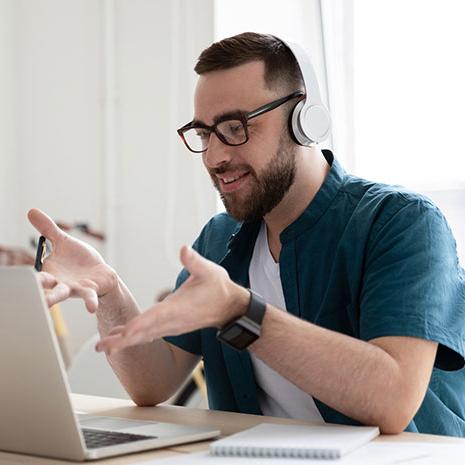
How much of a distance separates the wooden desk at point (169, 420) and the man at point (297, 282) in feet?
0.16

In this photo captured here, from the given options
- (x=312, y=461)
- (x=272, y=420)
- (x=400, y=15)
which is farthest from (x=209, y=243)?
(x=400, y=15)

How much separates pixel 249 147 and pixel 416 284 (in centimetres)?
43

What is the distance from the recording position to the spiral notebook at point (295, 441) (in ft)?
3.54

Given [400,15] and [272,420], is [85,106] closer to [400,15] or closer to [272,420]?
[400,15]

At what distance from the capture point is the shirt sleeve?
135cm

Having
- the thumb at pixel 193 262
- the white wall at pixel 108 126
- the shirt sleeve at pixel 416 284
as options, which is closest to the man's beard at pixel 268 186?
the shirt sleeve at pixel 416 284

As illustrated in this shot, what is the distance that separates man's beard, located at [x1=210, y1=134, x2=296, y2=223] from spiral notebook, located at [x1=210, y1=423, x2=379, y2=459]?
1.71 feet

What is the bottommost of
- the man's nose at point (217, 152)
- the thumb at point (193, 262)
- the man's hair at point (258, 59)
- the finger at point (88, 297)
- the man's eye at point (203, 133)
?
the finger at point (88, 297)

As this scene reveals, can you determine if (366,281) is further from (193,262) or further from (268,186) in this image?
(193,262)

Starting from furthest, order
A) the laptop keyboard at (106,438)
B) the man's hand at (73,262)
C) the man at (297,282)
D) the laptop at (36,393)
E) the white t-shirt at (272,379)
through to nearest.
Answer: the white t-shirt at (272,379), the man's hand at (73,262), the man at (297,282), the laptop keyboard at (106,438), the laptop at (36,393)

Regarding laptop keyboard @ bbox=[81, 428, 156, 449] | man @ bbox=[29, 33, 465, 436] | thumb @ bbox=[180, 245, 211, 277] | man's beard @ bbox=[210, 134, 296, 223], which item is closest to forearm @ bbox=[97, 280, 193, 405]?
man @ bbox=[29, 33, 465, 436]

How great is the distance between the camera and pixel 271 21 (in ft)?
9.22

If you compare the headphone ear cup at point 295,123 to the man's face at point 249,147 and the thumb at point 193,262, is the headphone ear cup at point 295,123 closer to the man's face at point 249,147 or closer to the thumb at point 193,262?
the man's face at point 249,147

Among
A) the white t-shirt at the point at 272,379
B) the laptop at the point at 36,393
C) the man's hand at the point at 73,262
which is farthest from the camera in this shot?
the white t-shirt at the point at 272,379
